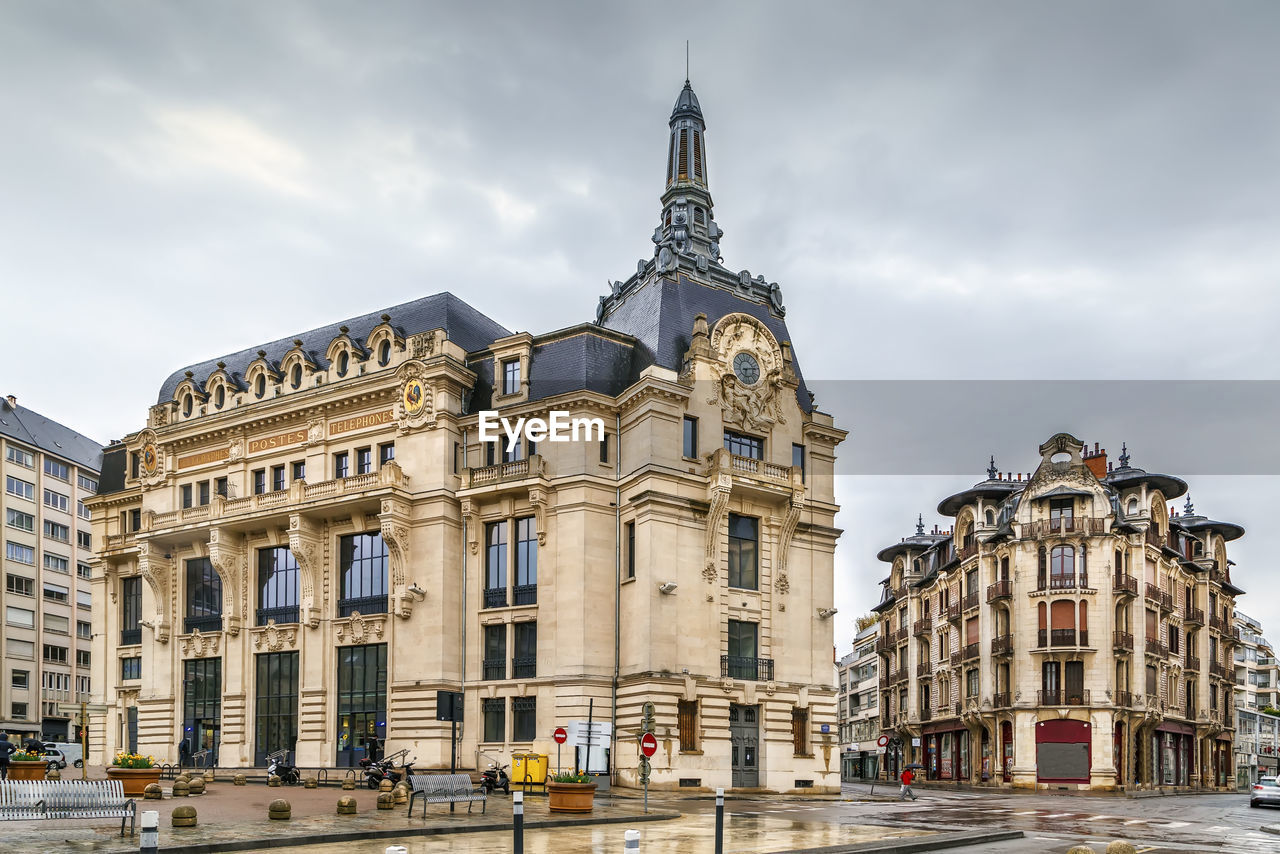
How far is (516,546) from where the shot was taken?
50719 mm

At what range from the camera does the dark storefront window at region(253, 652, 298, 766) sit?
54.5 m

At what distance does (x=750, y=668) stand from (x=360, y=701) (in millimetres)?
16463

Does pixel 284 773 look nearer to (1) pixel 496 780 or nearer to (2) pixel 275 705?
(2) pixel 275 705

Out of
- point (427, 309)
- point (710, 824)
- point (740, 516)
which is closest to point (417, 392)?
point (427, 309)

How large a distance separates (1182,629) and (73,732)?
3225 inches

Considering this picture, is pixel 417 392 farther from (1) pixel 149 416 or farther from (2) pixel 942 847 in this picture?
(2) pixel 942 847

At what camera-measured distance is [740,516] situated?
50.5 meters

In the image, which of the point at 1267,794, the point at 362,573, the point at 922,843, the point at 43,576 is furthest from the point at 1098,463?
the point at 43,576

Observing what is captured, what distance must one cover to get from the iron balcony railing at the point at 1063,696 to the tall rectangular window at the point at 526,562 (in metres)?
33.7

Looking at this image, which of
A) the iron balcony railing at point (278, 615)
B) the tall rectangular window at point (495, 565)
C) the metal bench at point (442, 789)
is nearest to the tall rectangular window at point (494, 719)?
the tall rectangular window at point (495, 565)

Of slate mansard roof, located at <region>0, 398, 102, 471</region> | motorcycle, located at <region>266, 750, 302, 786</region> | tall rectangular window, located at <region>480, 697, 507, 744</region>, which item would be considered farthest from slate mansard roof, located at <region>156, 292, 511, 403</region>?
slate mansard roof, located at <region>0, 398, 102, 471</region>

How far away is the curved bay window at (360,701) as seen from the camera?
51875 millimetres

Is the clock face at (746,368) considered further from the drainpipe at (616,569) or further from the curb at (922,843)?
the curb at (922,843)

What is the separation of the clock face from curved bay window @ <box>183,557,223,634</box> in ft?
86.3
